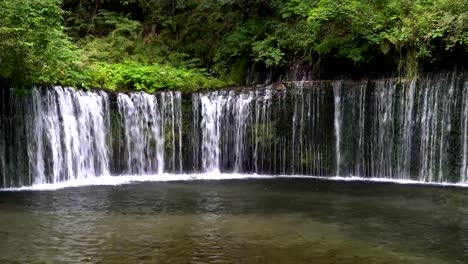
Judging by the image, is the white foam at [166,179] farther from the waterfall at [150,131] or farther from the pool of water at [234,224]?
the pool of water at [234,224]

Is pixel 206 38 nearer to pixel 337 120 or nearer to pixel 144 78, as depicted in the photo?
pixel 144 78

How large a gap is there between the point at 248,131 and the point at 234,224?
8.55 metres

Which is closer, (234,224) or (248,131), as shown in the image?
(234,224)

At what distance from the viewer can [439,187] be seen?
15039 millimetres

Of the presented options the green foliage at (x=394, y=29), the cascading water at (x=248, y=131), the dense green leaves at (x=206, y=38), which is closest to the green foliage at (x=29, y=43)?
the dense green leaves at (x=206, y=38)

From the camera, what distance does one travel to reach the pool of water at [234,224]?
8047 mm

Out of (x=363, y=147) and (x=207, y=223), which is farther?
(x=363, y=147)

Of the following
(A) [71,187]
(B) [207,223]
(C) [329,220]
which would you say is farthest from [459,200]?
(A) [71,187]

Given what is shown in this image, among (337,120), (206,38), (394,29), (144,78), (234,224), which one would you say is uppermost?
(206,38)

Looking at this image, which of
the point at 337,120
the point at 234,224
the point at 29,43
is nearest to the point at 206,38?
the point at 337,120

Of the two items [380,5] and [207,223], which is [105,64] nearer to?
[380,5]

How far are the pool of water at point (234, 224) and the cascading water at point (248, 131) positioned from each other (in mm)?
1917

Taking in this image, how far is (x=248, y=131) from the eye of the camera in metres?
18.4

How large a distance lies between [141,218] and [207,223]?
4.11ft
